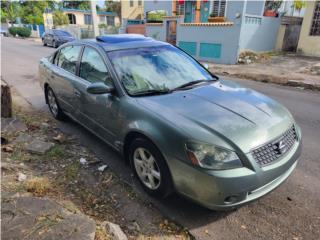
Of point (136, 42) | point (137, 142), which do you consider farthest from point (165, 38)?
point (137, 142)

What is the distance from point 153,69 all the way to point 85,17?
5057cm

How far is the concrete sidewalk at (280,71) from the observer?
31.0 ft

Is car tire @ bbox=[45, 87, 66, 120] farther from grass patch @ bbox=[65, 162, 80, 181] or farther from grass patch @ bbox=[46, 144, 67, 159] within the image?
grass patch @ bbox=[65, 162, 80, 181]

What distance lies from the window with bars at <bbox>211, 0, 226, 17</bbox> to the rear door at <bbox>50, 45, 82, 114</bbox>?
1791 centimetres

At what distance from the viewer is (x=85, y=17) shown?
4938cm

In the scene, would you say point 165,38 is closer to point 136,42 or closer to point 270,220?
point 136,42

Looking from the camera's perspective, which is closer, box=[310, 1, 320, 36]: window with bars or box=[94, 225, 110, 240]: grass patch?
box=[94, 225, 110, 240]: grass patch

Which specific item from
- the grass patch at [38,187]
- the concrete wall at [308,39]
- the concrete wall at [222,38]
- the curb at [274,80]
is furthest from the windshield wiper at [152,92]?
the concrete wall at [308,39]

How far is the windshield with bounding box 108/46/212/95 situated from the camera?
346 cm

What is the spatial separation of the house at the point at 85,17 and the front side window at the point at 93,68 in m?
44.6

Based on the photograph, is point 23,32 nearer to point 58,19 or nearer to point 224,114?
point 58,19

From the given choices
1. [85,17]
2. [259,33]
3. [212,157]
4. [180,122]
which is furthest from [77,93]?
[85,17]

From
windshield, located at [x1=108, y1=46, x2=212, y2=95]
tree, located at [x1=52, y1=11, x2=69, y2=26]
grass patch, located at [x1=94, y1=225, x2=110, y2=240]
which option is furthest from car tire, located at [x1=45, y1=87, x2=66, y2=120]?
tree, located at [x1=52, y1=11, x2=69, y2=26]

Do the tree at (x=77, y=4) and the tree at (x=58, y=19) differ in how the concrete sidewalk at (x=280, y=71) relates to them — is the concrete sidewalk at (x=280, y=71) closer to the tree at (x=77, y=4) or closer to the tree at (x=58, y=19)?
the tree at (x=58, y=19)
